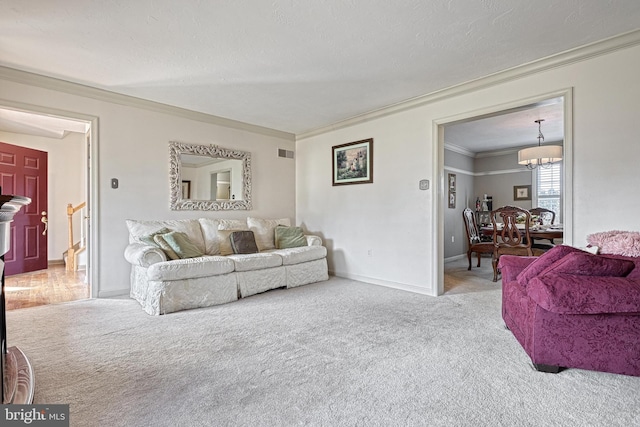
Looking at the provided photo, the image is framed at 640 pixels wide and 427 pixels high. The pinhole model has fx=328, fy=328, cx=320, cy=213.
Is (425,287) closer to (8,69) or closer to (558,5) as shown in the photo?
(558,5)

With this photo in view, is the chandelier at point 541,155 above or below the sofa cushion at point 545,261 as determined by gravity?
above

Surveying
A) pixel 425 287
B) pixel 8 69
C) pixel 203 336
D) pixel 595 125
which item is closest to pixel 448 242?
pixel 425 287

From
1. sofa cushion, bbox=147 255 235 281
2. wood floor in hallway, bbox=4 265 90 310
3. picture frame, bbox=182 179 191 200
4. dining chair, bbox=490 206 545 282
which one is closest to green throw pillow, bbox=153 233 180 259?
sofa cushion, bbox=147 255 235 281

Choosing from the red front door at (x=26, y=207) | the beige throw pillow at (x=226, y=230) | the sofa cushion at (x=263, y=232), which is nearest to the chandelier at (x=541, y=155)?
the sofa cushion at (x=263, y=232)

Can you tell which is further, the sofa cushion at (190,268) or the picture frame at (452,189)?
the picture frame at (452,189)

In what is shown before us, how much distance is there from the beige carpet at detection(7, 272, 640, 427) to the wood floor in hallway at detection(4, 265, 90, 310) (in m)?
0.42

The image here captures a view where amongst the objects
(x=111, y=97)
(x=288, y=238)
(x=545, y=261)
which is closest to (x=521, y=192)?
(x=288, y=238)

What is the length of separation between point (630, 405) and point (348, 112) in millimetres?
4015

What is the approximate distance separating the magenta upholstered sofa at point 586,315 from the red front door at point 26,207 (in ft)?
21.8

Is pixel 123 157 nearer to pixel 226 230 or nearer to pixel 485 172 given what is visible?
pixel 226 230

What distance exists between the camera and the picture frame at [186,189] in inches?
178

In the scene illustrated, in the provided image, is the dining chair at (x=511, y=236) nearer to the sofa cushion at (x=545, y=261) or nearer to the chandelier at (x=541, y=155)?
the chandelier at (x=541, y=155)

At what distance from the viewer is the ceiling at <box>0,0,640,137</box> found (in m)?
2.29

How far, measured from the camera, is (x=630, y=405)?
168 cm
